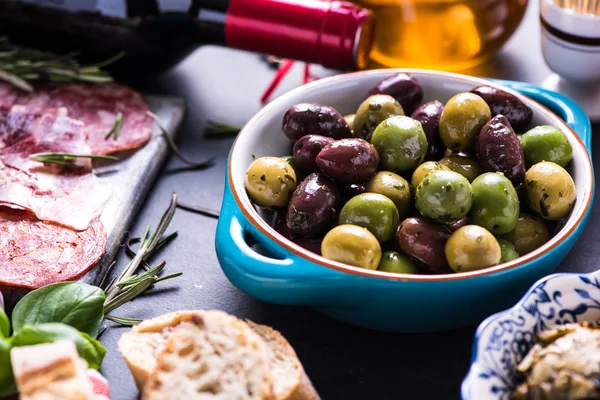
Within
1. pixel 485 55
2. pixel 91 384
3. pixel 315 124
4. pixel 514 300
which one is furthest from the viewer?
pixel 485 55

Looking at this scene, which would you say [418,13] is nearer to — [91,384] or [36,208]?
[36,208]

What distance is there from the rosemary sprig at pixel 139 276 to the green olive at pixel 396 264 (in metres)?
0.35

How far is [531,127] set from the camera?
1209 mm

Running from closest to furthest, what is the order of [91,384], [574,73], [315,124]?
[91,384] < [315,124] < [574,73]

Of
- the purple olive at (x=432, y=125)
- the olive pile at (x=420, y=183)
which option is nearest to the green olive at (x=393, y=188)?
the olive pile at (x=420, y=183)

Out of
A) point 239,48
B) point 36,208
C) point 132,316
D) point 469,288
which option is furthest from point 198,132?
point 469,288

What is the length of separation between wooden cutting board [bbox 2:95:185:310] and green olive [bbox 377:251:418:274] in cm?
46

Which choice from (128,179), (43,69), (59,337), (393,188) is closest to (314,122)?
(393,188)

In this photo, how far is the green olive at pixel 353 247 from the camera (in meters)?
0.94

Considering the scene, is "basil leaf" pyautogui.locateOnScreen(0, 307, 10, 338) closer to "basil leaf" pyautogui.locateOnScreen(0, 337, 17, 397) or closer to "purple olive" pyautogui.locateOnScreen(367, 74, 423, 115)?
"basil leaf" pyautogui.locateOnScreen(0, 337, 17, 397)

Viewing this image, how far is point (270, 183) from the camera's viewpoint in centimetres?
105

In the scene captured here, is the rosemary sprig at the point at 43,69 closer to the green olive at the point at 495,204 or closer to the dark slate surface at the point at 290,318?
the dark slate surface at the point at 290,318

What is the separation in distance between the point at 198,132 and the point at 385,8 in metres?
0.47

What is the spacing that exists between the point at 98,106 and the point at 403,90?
2.18 feet
